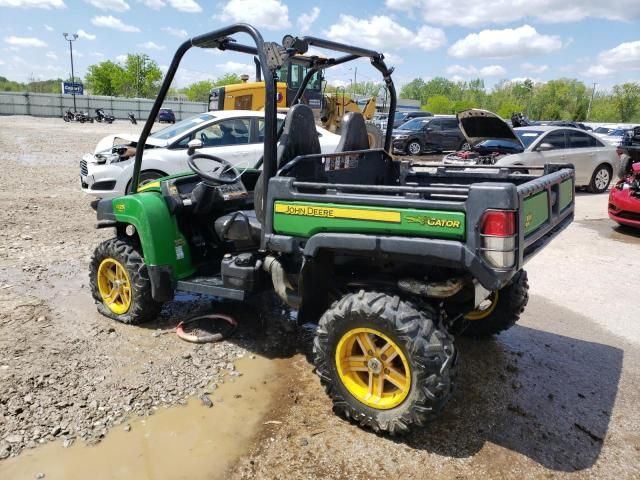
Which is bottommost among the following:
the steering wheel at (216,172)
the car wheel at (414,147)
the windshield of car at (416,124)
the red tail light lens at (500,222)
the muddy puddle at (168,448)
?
the muddy puddle at (168,448)

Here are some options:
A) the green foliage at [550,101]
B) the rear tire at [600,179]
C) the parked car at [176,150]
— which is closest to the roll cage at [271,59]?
the parked car at [176,150]

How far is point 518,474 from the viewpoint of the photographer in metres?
2.87

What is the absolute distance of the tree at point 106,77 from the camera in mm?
76750

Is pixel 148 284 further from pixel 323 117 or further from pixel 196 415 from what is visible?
pixel 323 117

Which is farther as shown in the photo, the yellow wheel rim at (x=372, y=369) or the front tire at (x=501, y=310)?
the front tire at (x=501, y=310)

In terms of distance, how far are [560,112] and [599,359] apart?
272 feet

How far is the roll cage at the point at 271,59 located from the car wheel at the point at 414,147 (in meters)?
15.8

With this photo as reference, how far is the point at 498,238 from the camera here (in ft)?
8.82

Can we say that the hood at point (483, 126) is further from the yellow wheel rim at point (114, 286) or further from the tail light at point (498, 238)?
the tail light at point (498, 238)

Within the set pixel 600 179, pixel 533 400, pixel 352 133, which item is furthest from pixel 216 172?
pixel 600 179

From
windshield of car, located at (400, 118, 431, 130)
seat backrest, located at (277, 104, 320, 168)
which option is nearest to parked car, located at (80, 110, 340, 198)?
seat backrest, located at (277, 104, 320, 168)

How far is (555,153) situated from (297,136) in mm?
9842

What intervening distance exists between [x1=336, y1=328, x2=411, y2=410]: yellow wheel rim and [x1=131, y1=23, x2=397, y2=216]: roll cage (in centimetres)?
115

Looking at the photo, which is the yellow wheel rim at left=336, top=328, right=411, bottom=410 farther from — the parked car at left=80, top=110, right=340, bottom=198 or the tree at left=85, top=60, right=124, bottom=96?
the tree at left=85, top=60, right=124, bottom=96
